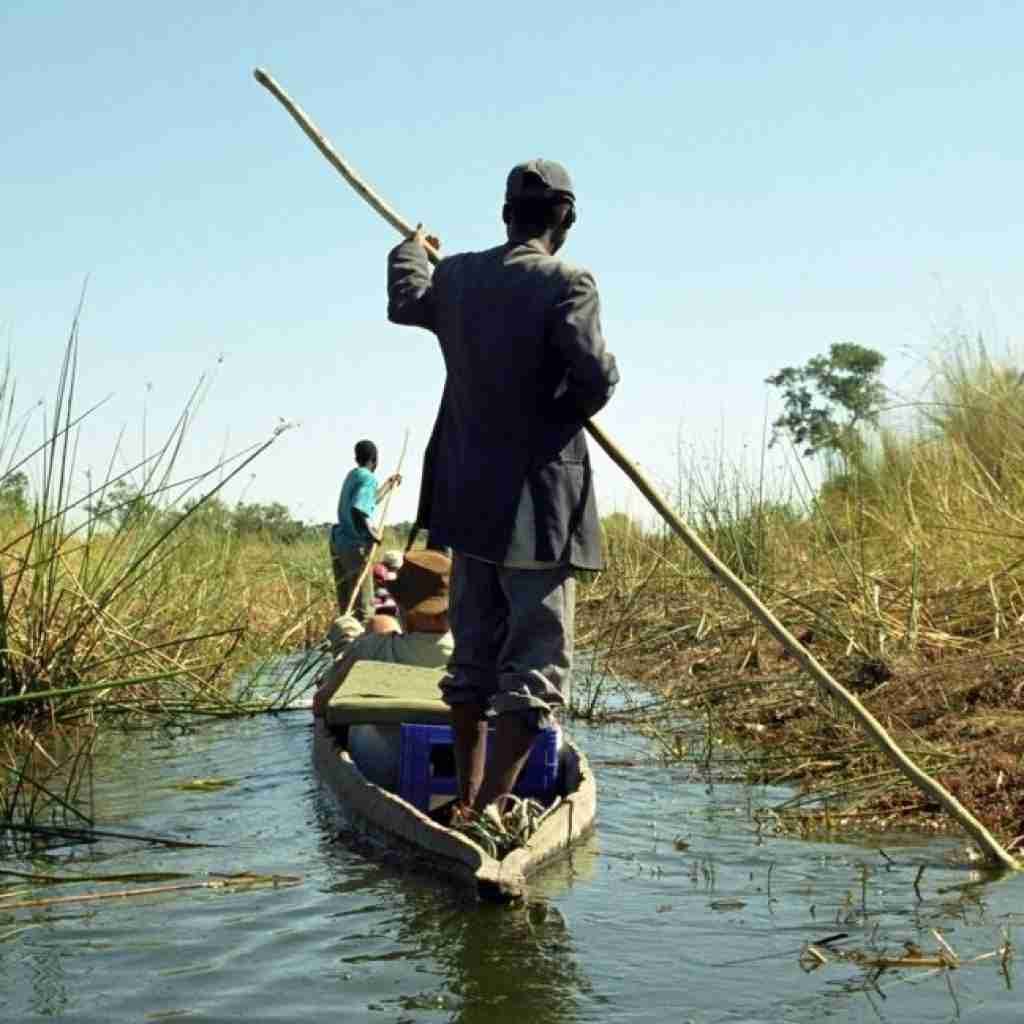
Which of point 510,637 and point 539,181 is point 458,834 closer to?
point 510,637

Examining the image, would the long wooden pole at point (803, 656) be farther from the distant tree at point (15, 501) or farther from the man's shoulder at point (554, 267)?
the distant tree at point (15, 501)

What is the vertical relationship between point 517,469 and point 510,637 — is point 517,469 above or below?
above

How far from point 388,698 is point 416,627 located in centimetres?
90

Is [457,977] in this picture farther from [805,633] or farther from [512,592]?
[805,633]

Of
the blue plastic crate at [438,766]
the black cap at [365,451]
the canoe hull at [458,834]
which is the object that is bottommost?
the canoe hull at [458,834]

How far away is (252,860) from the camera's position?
5918 millimetres

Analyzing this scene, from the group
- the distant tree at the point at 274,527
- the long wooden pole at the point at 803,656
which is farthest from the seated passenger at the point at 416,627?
the distant tree at the point at 274,527

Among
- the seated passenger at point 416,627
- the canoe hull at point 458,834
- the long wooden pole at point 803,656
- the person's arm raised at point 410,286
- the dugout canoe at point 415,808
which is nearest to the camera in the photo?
the canoe hull at point 458,834

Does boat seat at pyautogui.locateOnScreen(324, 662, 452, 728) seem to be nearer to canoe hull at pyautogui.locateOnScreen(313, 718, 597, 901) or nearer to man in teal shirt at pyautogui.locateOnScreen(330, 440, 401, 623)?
canoe hull at pyautogui.locateOnScreen(313, 718, 597, 901)

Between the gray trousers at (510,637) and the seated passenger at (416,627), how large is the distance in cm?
169

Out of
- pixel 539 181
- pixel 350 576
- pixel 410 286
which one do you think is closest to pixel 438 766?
pixel 410 286

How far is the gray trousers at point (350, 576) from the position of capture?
13500 millimetres

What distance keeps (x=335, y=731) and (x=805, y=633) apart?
3.62 meters

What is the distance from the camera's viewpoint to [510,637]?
211 inches
